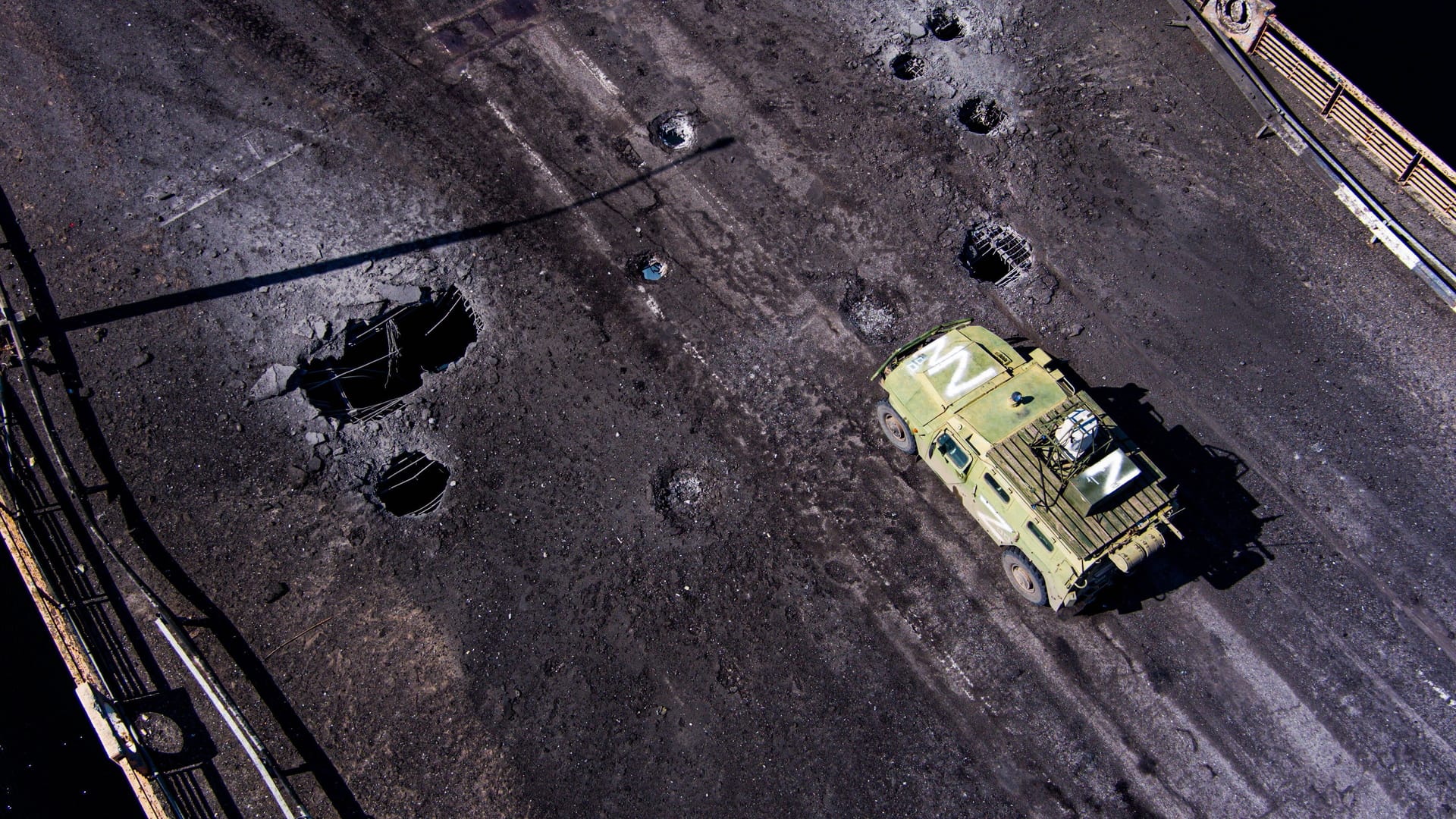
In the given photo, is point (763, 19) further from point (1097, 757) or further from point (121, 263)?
point (1097, 757)

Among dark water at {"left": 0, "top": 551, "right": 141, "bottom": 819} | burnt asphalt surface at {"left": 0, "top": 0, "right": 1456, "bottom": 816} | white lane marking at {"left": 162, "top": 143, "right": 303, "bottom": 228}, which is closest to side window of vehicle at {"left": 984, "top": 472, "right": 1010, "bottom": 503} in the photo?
burnt asphalt surface at {"left": 0, "top": 0, "right": 1456, "bottom": 816}

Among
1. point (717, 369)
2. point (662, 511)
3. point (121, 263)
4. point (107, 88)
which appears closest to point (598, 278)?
point (717, 369)

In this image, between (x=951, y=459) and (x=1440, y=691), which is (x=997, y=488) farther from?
(x=1440, y=691)

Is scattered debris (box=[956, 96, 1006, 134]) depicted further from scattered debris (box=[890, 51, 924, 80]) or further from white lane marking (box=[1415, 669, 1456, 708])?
white lane marking (box=[1415, 669, 1456, 708])

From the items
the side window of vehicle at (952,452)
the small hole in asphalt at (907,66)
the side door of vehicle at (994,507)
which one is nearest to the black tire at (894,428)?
the side window of vehicle at (952,452)

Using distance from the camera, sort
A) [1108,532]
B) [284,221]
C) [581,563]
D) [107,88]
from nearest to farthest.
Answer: [1108,532], [581,563], [284,221], [107,88]

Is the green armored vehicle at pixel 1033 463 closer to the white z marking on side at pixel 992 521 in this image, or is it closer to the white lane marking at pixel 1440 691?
the white z marking on side at pixel 992 521
